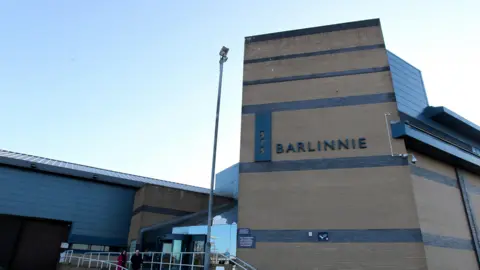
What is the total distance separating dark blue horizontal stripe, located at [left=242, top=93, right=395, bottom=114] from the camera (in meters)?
16.4

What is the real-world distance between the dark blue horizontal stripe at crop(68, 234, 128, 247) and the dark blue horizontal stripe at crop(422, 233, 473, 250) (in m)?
21.9

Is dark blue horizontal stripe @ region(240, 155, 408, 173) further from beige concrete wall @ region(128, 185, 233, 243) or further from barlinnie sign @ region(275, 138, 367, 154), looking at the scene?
beige concrete wall @ region(128, 185, 233, 243)

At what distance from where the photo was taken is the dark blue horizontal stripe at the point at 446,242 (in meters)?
13.9

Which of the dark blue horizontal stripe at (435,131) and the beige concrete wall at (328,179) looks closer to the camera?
the beige concrete wall at (328,179)

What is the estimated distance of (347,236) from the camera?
1422cm

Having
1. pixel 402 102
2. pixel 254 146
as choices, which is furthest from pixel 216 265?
pixel 402 102

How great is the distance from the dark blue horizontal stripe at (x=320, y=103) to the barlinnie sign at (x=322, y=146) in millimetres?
1946

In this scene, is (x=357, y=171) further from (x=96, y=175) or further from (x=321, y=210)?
(x=96, y=175)

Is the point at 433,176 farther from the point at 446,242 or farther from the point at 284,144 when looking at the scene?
the point at 284,144

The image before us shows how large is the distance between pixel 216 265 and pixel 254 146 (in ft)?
19.9

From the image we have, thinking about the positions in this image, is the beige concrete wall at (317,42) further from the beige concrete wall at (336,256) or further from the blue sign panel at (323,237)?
the beige concrete wall at (336,256)

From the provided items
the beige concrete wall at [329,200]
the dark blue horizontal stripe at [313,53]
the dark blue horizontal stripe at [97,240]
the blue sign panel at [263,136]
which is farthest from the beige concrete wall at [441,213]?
the dark blue horizontal stripe at [97,240]

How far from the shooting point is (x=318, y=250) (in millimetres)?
14281

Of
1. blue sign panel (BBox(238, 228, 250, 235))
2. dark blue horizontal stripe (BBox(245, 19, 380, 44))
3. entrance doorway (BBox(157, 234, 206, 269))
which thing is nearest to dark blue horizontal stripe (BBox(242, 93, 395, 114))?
dark blue horizontal stripe (BBox(245, 19, 380, 44))
